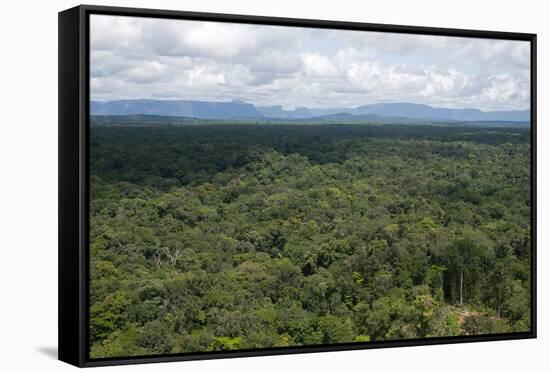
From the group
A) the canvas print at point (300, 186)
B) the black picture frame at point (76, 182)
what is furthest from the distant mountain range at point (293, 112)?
the black picture frame at point (76, 182)

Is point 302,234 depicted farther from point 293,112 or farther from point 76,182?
point 76,182

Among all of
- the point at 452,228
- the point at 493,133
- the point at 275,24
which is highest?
the point at 275,24

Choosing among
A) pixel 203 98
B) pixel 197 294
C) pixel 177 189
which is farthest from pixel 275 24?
pixel 197 294

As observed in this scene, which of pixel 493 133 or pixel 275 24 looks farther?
pixel 493 133

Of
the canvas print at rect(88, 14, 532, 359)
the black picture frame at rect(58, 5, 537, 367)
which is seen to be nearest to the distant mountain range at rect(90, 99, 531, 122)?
the canvas print at rect(88, 14, 532, 359)

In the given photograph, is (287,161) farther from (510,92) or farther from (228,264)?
(510,92)

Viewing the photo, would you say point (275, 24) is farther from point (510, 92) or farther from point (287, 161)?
point (510, 92)

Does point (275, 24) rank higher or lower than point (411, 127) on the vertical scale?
higher
